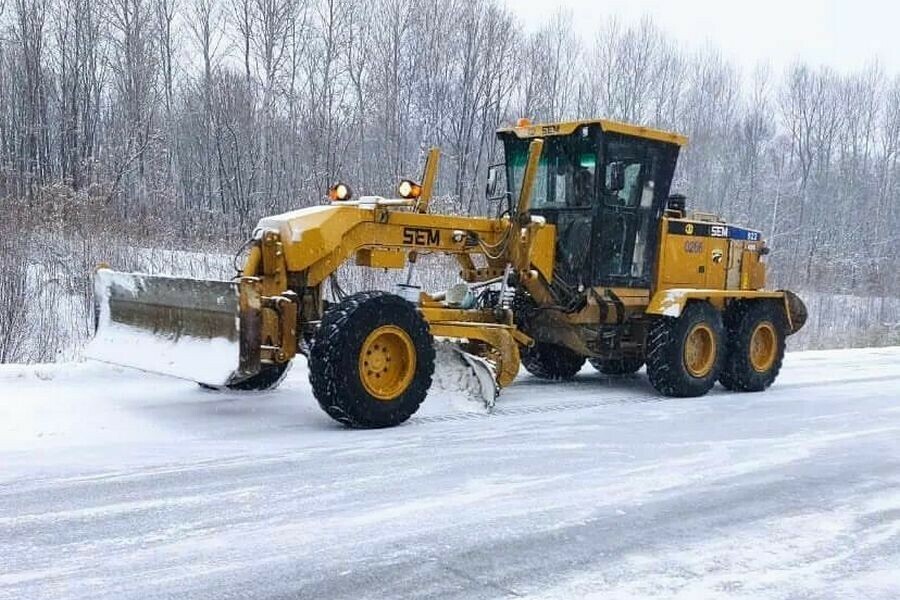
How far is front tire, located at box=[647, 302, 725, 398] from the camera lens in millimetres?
9156

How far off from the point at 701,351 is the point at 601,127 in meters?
2.65

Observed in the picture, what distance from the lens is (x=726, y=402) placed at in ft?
30.2

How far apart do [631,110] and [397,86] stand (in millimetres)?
12186

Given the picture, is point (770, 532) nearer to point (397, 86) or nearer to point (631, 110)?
point (397, 86)

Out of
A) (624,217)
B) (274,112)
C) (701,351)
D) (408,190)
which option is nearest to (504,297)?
(624,217)

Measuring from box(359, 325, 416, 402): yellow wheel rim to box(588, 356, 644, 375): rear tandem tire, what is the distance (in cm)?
377

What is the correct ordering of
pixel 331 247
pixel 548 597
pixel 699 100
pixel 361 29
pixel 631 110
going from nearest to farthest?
pixel 548 597 → pixel 331 247 → pixel 361 29 → pixel 631 110 → pixel 699 100

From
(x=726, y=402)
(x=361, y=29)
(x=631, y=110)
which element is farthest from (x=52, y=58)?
(x=726, y=402)

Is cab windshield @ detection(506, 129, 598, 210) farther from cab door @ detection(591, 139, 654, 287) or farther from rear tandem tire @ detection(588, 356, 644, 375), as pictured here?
rear tandem tire @ detection(588, 356, 644, 375)

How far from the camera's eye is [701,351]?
31.8 ft

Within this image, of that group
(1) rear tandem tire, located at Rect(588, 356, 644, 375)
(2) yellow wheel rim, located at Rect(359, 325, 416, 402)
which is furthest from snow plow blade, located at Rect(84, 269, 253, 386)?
(1) rear tandem tire, located at Rect(588, 356, 644, 375)

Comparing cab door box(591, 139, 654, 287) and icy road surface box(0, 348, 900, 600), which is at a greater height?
cab door box(591, 139, 654, 287)

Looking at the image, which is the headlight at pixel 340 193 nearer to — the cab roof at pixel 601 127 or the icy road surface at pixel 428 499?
the icy road surface at pixel 428 499

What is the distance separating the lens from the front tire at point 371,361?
6.61 meters
